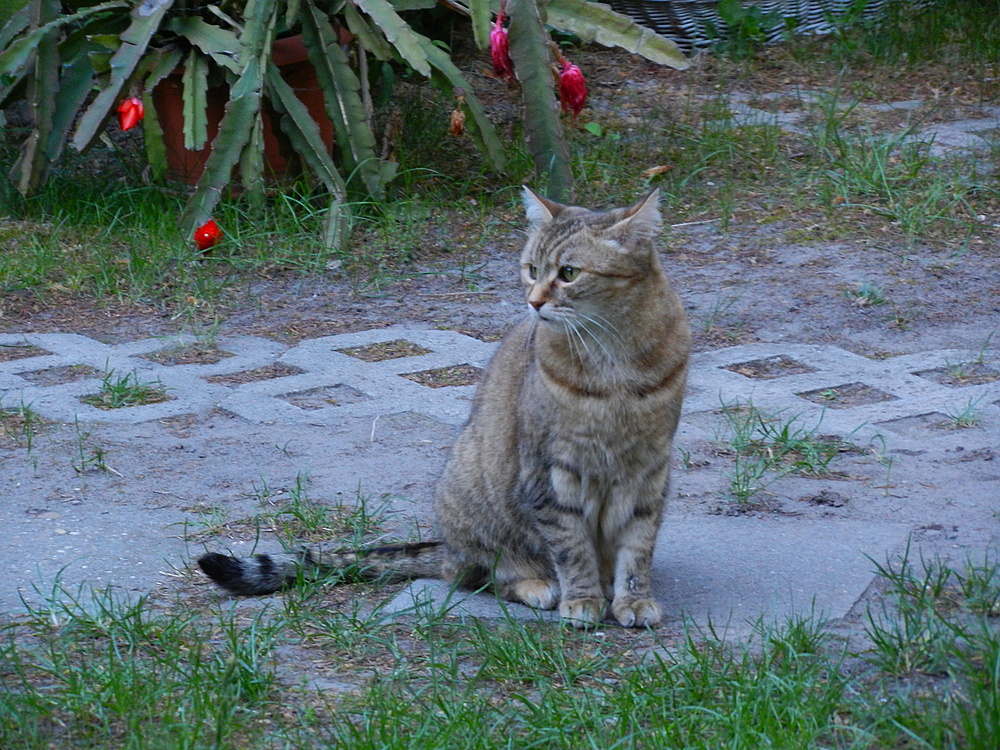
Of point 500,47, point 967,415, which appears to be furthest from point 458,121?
point 967,415

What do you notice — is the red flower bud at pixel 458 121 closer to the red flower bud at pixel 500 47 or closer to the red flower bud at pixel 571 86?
the red flower bud at pixel 500 47

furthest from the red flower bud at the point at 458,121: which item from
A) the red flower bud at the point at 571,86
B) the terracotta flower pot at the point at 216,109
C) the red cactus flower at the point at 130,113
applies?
the red cactus flower at the point at 130,113

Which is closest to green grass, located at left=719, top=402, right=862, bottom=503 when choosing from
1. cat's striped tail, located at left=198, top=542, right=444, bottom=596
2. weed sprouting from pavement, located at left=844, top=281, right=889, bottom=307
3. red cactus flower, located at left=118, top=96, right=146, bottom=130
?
cat's striped tail, located at left=198, top=542, right=444, bottom=596

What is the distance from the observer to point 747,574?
2934 mm

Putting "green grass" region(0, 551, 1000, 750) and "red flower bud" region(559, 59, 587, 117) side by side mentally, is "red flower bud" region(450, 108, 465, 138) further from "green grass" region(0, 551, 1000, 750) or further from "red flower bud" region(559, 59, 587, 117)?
"green grass" region(0, 551, 1000, 750)

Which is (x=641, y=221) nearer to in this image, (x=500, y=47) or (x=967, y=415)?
(x=967, y=415)

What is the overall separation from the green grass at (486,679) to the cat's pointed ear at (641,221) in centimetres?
90

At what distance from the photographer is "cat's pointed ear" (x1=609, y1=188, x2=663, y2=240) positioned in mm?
2838

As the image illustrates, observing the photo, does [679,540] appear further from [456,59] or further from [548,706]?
[456,59]

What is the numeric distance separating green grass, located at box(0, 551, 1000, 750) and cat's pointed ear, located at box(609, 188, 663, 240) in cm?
90

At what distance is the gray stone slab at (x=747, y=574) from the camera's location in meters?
2.74

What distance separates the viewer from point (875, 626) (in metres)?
2.40

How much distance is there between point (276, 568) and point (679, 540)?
3.41 ft

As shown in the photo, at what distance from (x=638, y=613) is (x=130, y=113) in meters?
3.75
